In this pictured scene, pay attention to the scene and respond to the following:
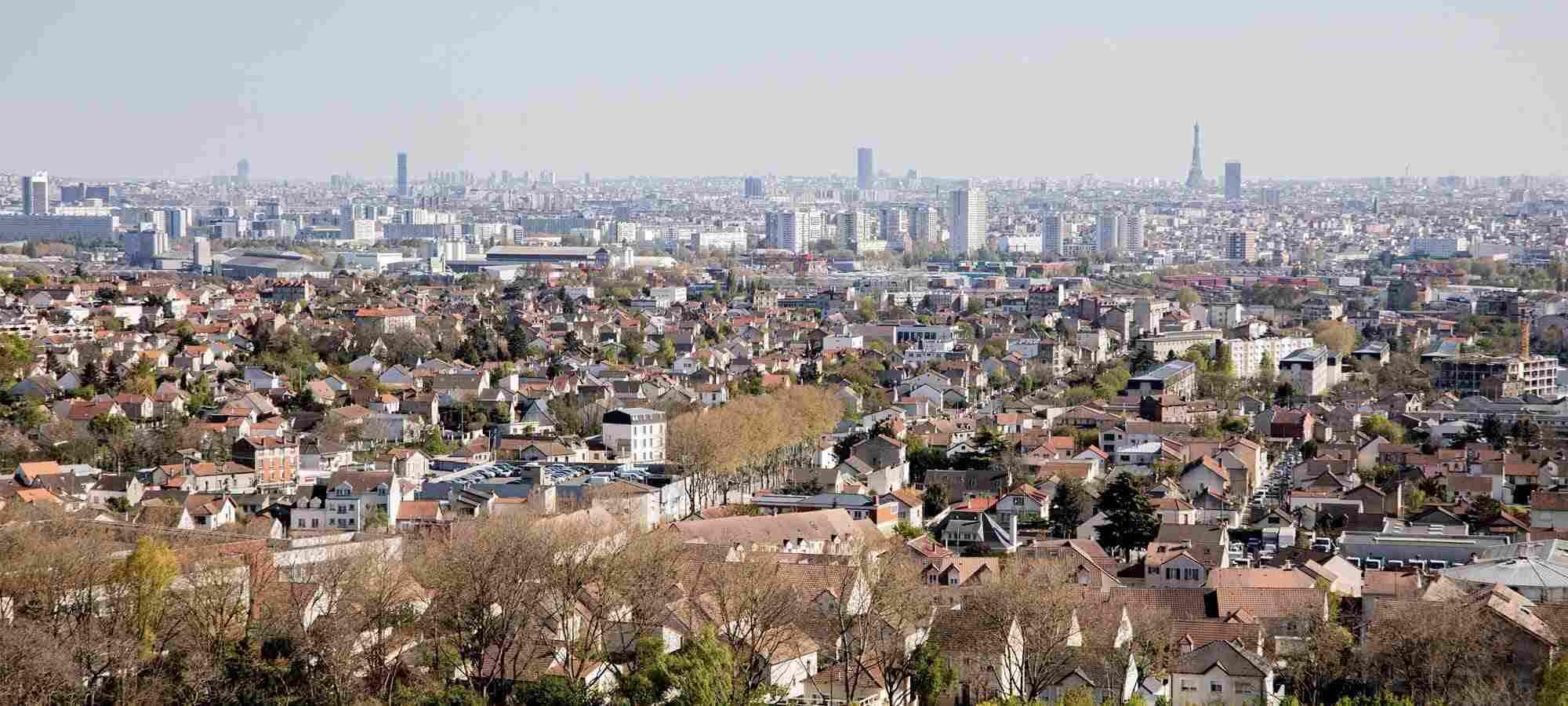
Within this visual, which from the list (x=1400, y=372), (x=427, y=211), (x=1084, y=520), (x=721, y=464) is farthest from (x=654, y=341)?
(x=427, y=211)

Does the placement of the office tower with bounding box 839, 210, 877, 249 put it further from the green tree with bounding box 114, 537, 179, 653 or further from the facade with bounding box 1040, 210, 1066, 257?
the green tree with bounding box 114, 537, 179, 653

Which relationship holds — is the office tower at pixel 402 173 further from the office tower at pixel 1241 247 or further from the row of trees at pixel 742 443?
the row of trees at pixel 742 443

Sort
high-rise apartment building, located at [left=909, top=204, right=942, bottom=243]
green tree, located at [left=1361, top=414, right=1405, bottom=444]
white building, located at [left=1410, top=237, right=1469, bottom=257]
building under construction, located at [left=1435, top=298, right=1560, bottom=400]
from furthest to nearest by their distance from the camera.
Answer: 1. high-rise apartment building, located at [left=909, top=204, right=942, bottom=243]
2. white building, located at [left=1410, top=237, right=1469, bottom=257]
3. building under construction, located at [left=1435, top=298, right=1560, bottom=400]
4. green tree, located at [left=1361, top=414, right=1405, bottom=444]

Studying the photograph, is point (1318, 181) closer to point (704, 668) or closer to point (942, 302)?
point (942, 302)

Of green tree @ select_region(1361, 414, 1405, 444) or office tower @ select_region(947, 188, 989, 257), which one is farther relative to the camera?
office tower @ select_region(947, 188, 989, 257)

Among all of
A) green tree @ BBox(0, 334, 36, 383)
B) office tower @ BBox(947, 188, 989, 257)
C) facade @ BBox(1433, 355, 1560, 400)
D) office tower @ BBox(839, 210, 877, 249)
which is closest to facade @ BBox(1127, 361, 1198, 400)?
facade @ BBox(1433, 355, 1560, 400)

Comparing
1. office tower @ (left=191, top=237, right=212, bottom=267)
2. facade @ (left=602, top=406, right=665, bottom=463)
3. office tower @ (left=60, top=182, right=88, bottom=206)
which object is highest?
office tower @ (left=60, top=182, right=88, bottom=206)
